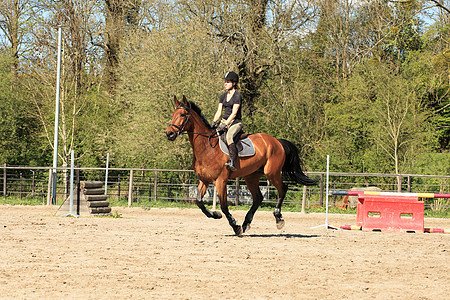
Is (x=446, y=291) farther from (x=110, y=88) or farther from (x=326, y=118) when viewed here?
(x=110, y=88)

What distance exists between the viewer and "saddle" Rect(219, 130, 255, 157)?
39.3 feet

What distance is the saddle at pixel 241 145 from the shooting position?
11977 mm

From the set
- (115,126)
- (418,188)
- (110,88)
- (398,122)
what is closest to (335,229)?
(418,188)

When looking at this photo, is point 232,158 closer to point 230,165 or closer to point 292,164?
point 230,165

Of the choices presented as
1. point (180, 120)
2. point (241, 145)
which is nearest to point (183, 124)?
point (180, 120)

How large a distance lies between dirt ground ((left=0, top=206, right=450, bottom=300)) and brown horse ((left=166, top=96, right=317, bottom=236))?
2.52 feet

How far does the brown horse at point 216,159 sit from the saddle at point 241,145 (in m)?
0.09

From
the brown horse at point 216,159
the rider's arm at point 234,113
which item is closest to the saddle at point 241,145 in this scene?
the brown horse at point 216,159

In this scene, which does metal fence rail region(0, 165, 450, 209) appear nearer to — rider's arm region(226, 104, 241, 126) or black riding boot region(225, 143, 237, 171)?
black riding boot region(225, 143, 237, 171)

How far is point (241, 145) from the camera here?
12.1 m

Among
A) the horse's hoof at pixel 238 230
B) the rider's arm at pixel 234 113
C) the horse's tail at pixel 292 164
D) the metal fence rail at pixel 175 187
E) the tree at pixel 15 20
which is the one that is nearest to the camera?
the rider's arm at pixel 234 113

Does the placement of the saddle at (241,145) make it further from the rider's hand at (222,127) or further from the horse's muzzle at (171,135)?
the horse's muzzle at (171,135)

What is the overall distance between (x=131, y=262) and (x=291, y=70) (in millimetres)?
23663

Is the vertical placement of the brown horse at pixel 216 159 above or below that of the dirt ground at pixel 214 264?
above
